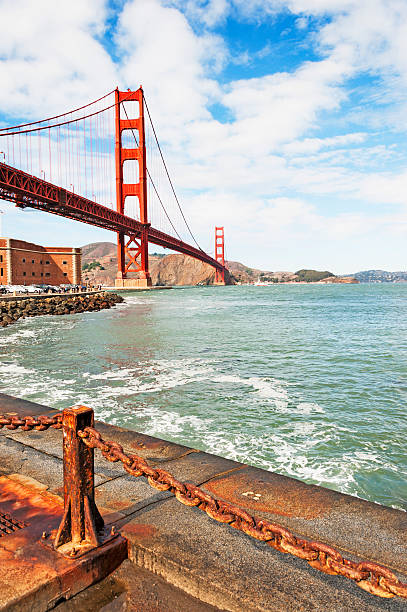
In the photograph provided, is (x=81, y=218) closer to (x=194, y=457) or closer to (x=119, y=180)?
(x=119, y=180)

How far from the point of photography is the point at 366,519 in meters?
2.35

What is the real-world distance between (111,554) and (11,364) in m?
9.39

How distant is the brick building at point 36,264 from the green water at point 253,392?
106 ft

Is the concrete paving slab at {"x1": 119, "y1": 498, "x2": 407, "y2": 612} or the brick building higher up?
the brick building

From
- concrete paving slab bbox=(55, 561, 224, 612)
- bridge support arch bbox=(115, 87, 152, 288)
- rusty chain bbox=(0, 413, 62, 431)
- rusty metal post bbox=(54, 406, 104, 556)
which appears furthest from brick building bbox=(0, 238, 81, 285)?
concrete paving slab bbox=(55, 561, 224, 612)

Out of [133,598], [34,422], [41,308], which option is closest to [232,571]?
[133,598]

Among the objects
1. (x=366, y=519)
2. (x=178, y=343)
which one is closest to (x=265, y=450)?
(x=366, y=519)

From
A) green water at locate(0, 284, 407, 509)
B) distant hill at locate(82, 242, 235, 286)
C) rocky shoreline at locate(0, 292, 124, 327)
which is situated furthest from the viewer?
distant hill at locate(82, 242, 235, 286)

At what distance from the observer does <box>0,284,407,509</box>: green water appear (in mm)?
4824

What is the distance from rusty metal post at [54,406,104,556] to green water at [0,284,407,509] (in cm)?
291

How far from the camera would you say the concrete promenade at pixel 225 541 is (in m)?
1.69

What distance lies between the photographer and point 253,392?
25.2 ft

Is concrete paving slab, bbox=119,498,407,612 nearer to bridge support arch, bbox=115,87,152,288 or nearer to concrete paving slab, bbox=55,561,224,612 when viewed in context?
concrete paving slab, bbox=55,561,224,612

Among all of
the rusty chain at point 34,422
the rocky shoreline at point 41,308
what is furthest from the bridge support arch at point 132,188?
the rusty chain at point 34,422
